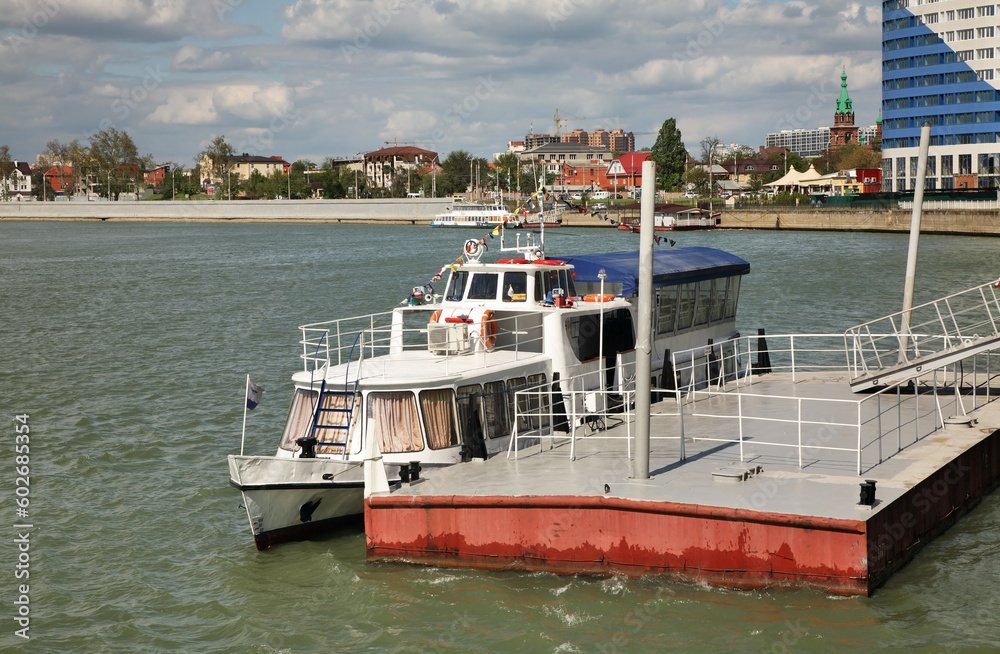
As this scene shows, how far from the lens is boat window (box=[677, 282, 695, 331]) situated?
23000mm

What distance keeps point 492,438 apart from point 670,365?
571 cm

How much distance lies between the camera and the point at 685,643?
1327cm

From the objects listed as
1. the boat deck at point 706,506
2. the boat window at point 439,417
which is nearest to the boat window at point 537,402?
the boat deck at point 706,506

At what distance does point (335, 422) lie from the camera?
17031 millimetres

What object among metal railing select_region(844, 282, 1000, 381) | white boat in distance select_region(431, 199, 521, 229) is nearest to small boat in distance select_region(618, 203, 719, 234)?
white boat in distance select_region(431, 199, 521, 229)

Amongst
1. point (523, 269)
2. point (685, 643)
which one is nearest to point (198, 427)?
point (523, 269)

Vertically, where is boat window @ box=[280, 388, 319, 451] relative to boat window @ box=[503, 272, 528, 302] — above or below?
below

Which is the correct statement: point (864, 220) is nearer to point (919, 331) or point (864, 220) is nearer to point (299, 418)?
point (919, 331)

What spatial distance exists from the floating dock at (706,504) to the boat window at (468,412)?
59cm

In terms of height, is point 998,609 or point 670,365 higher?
point 670,365

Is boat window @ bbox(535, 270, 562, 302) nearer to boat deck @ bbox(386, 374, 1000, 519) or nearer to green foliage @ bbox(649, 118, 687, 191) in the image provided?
boat deck @ bbox(386, 374, 1000, 519)

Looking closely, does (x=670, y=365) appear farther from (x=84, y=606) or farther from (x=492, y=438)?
(x=84, y=606)

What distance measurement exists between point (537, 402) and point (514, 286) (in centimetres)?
248

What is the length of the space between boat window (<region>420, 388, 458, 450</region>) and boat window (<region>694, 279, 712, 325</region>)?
8.83 metres
